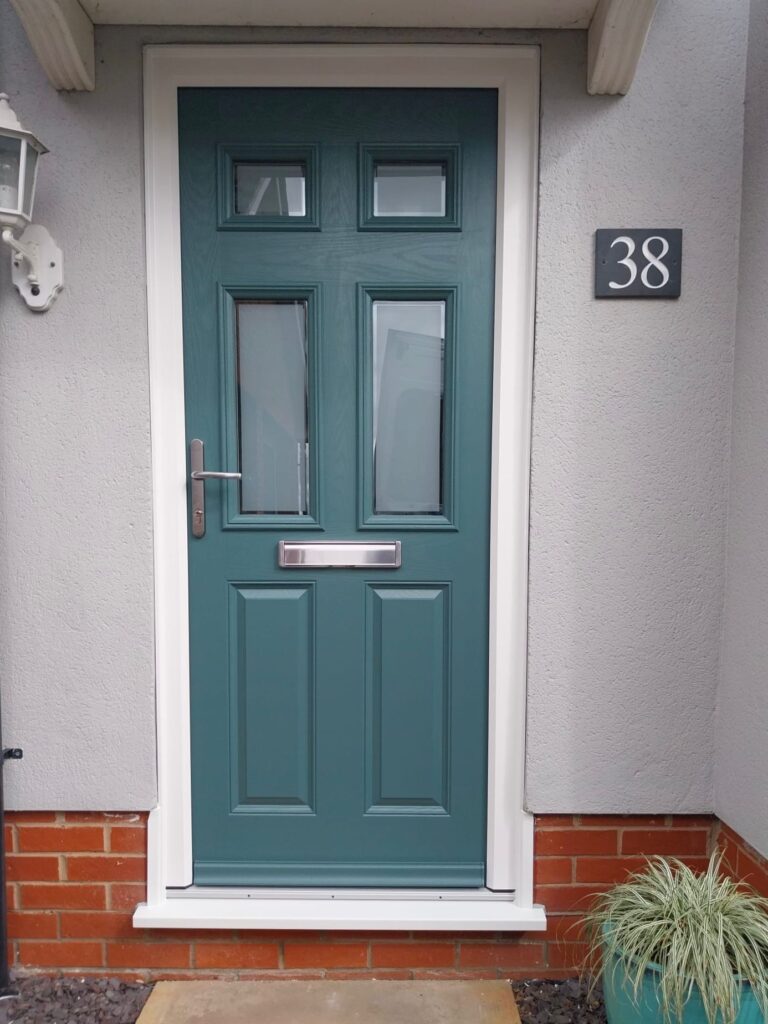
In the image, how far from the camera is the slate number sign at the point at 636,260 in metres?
1.95

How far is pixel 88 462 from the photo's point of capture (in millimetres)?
2002

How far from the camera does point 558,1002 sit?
200 cm

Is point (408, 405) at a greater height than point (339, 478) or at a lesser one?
greater

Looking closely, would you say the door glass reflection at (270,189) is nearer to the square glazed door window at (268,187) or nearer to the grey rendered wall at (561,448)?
the square glazed door window at (268,187)

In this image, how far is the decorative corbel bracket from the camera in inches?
69.0

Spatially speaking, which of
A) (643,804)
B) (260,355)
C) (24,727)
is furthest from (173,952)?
(260,355)

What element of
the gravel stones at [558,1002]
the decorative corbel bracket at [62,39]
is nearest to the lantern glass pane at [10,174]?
the decorative corbel bracket at [62,39]

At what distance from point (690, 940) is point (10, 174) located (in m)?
2.49

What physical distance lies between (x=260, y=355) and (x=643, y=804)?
5.73 feet

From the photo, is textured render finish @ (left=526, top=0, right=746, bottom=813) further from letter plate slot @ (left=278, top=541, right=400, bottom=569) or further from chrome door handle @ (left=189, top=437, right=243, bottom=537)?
chrome door handle @ (left=189, top=437, right=243, bottom=537)

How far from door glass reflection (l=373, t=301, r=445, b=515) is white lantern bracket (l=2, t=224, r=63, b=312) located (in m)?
0.90

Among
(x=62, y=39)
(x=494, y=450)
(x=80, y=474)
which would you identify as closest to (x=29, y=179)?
(x=62, y=39)

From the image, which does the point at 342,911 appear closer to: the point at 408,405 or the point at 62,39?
the point at 408,405

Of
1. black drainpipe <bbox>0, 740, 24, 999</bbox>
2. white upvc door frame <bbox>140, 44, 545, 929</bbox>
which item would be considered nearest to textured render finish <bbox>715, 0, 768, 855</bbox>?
white upvc door frame <bbox>140, 44, 545, 929</bbox>
